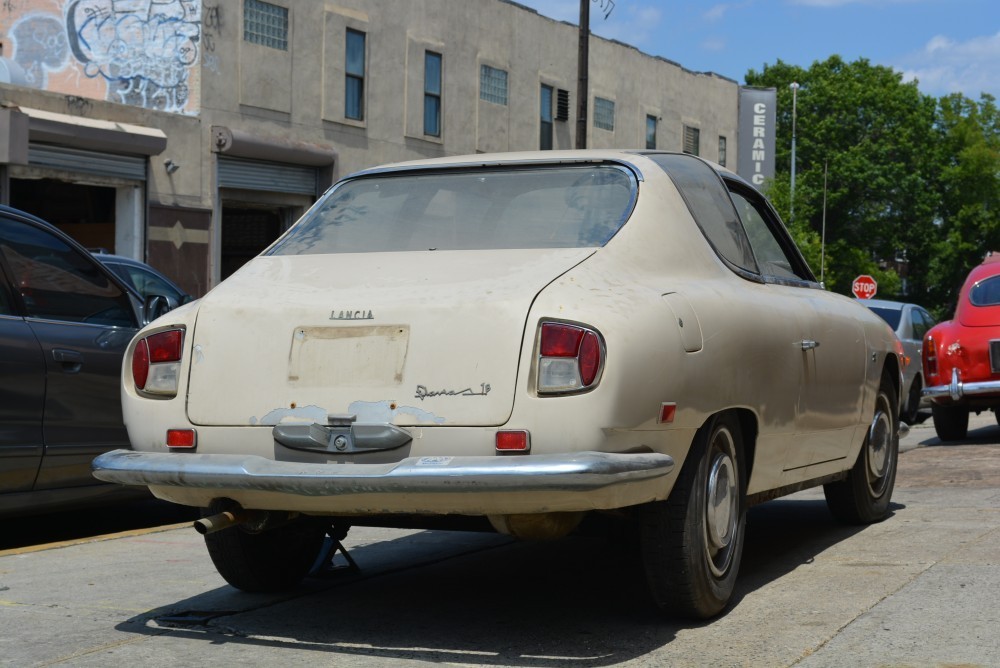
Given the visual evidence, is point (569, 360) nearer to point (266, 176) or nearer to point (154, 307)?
point (154, 307)

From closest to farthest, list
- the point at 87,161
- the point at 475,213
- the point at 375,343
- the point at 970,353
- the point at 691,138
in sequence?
the point at 375,343 → the point at 475,213 → the point at 970,353 → the point at 87,161 → the point at 691,138

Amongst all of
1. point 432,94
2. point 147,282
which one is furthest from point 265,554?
point 432,94

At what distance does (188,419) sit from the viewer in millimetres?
4914

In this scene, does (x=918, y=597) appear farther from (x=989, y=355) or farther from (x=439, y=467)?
(x=989, y=355)

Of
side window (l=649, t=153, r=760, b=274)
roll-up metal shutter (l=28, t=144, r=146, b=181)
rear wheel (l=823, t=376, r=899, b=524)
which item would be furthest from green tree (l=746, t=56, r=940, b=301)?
side window (l=649, t=153, r=760, b=274)

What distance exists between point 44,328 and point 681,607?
368cm

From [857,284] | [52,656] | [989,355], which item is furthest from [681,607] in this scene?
[857,284]

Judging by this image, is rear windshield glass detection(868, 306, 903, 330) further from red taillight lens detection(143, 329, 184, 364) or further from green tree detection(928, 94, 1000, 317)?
green tree detection(928, 94, 1000, 317)

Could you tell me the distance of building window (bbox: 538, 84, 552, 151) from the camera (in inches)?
1377

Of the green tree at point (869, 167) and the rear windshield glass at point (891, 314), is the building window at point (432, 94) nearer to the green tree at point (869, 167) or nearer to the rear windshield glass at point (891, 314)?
the rear windshield glass at point (891, 314)

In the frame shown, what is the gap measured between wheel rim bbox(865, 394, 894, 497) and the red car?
19.9 ft

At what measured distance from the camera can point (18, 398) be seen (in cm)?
695

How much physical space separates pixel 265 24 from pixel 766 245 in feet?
66.1

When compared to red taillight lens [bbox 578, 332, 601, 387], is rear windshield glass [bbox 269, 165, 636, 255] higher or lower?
higher
